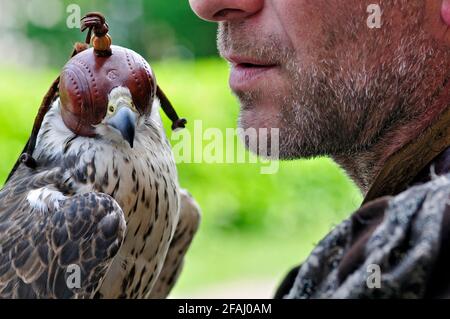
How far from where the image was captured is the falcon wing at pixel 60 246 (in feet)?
6.70

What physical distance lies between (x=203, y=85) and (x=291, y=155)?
6156 millimetres

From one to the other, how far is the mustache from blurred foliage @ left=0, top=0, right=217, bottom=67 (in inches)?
445

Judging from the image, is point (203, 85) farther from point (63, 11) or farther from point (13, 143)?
Answer: point (63, 11)

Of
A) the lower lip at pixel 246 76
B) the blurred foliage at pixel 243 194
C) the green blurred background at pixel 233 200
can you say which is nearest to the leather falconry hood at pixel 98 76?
the lower lip at pixel 246 76

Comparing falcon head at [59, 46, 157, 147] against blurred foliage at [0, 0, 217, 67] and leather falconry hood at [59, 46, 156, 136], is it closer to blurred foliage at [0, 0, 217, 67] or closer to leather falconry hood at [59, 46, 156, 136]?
leather falconry hood at [59, 46, 156, 136]

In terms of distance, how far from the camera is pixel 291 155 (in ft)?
6.94

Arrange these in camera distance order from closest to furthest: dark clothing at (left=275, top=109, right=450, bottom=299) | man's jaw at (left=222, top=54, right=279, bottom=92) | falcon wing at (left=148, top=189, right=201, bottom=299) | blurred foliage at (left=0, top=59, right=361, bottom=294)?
dark clothing at (left=275, top=109, right=450, bottom=299), man's jaw at (left=222, top=54, right=279, bottom=92), falcon wing at (left=148, top=189, right=201, bottom=299), blurred foliage at (left=0, top=59, right=361, bottom=294)

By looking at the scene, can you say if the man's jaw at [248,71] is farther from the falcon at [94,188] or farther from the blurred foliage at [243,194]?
the blurred foliage at [243,194]

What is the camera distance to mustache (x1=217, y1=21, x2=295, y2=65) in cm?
203

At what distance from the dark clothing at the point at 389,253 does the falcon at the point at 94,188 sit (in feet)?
2.50

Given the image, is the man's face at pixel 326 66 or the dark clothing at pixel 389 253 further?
the man's face at pixel 326 66

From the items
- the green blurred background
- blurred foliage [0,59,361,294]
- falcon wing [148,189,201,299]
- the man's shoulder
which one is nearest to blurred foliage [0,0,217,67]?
the green blurred background

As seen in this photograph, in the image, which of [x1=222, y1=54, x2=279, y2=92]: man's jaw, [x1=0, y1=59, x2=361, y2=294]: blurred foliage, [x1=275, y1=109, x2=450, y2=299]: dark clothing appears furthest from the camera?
[x1=0, y1=59, x2=361, y2=294]: blurred foliage

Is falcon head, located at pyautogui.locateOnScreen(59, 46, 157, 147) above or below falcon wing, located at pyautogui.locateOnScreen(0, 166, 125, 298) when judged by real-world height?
above
